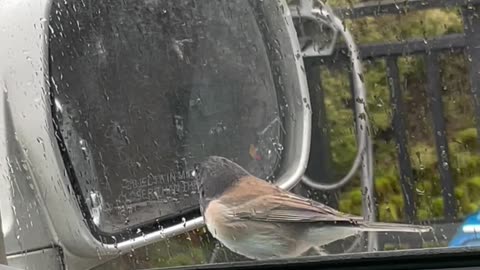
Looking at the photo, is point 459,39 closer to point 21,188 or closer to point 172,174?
point 172,174

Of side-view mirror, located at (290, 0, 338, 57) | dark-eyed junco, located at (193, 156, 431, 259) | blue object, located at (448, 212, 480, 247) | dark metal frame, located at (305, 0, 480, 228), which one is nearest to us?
blue object, located at (448, 212, 480, 247)

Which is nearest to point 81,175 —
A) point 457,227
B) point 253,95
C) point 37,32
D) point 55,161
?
point 55,161

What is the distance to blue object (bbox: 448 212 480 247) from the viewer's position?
1.77 m

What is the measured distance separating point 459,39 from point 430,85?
143 mm

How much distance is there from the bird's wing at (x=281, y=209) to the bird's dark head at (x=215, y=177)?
4 cm

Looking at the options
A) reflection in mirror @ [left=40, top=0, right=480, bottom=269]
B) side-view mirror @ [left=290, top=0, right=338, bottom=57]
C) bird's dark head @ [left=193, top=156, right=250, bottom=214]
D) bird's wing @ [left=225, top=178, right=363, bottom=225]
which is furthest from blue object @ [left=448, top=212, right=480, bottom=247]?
side-view mirror @ [left=290, top=0, right=338, bottom=57]

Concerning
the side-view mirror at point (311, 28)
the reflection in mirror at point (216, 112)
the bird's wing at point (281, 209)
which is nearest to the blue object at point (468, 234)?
the reflection in mirror at point (216, 112)

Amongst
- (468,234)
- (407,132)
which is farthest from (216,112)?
(468,234)

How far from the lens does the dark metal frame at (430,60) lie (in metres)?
2.02

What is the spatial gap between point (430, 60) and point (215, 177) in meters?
0.55

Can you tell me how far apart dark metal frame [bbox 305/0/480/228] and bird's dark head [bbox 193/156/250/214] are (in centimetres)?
32

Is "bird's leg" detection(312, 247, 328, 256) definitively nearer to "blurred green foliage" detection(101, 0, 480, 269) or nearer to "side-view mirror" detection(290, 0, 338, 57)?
"blurred green foliage" detection(101, 0, 480, 269)

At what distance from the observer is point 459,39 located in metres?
2.06

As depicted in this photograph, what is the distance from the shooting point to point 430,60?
2.09 metres
